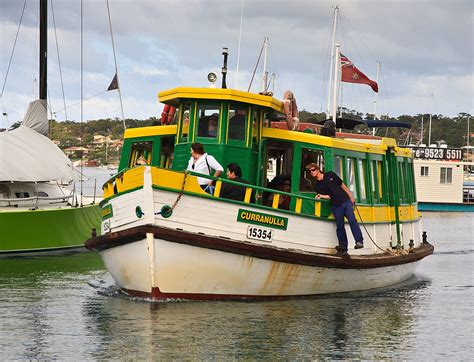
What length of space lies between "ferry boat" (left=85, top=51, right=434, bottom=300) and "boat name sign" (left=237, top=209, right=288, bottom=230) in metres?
0.02

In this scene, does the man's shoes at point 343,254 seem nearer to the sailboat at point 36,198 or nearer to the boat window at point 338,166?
the boat window at point 338,166

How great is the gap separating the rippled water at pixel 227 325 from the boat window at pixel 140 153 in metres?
2.67

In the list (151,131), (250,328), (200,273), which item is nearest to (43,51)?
(151,131)

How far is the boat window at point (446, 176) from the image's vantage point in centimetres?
6350

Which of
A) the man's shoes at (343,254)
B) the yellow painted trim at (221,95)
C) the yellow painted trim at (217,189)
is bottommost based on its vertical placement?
the man's shoes at (343,254)

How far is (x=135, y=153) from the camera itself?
21594 mm

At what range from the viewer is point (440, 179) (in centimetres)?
6347

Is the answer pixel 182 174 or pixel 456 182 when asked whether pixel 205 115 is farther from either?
pixel 456 182

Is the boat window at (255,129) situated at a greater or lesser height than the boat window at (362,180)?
greater

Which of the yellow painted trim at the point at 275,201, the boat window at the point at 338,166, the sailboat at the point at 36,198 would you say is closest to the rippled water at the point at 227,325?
the yellow painted trim at the point at 275,201

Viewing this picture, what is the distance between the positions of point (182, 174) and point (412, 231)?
30.0ft

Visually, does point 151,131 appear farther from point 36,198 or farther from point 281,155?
point 36,198

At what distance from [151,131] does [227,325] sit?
239 inches

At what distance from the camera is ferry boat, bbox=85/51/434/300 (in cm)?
1706
